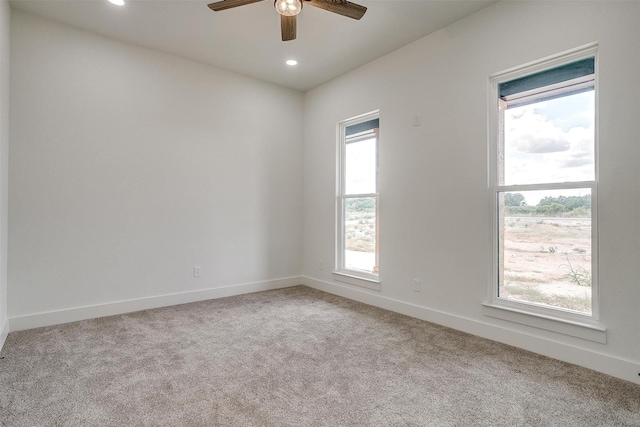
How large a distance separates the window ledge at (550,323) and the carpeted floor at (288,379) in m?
0.23

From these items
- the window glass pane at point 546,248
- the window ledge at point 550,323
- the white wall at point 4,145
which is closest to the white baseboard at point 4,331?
the white wall at point 4,145

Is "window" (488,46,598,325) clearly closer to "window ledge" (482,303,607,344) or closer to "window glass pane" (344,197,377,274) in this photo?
"window ledge" (482,303,607,344)

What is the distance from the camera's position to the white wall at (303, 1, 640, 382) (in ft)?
7.29

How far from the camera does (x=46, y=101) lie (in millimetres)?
3180

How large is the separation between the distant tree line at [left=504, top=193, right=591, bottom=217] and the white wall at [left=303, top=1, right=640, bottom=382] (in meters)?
0.15

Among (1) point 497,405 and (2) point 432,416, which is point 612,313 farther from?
(2) point 432,416

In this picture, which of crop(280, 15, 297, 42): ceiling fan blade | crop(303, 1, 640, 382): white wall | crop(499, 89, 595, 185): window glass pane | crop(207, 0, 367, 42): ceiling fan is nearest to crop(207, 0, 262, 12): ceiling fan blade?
crop(207, 0, 367, 42): ceiling fan

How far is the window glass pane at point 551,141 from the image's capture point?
2.47 meters

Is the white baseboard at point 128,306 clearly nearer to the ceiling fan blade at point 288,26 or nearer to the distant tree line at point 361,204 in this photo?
the distant tree line at point 361,204

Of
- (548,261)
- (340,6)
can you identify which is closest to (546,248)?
(548,261)

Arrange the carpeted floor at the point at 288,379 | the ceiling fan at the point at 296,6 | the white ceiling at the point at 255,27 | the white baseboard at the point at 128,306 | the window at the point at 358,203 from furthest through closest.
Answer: the window at the point at 358,203, the white baseboard at the point at 128,306, the white ceiling at the point at 255,27, the ceiling fan at the point at 296,6, the carpeted floor at the point at 288,379

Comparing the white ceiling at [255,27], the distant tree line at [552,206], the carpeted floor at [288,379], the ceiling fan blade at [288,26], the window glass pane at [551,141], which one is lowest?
the carpeted floor at [288,379]

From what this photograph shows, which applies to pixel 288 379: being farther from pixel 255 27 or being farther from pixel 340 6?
pixel 255 27

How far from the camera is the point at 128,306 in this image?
142 inches
